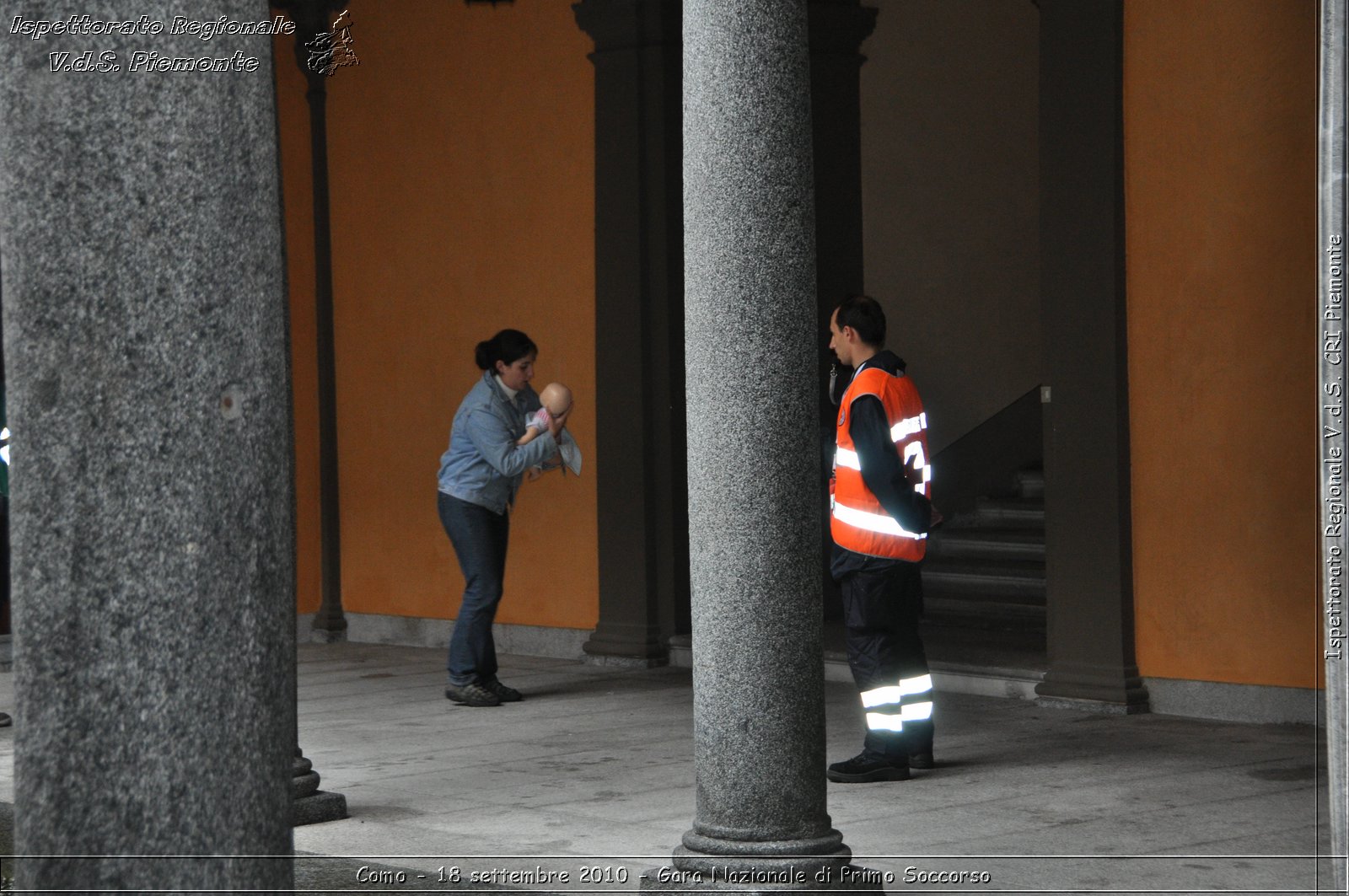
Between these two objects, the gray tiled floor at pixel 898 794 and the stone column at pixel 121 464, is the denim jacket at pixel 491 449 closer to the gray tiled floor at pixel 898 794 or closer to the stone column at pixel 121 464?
the gray tiled floor at pixel 898 794

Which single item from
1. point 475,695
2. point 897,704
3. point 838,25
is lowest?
point 475,695

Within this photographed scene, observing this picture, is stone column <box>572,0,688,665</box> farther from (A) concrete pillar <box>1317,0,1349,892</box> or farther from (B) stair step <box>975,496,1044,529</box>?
(A) concrete pillar <box>1317,0,1349,892</box>

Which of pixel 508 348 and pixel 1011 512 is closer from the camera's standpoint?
pixel 508 348

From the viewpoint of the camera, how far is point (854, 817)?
580 cm

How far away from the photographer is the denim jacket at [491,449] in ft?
27.6

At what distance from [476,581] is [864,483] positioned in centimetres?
286

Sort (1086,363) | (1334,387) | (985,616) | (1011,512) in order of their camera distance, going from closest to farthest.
A: (1334,387), (1086,363), (985,616), (1011,512)

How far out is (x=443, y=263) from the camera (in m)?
11.2

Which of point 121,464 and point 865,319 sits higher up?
point 865,319

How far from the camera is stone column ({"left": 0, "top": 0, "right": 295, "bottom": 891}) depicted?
177 centimetres

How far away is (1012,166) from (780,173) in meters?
8.04

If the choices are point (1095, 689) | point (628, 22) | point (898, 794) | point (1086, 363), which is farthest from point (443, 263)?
point (898, 794)

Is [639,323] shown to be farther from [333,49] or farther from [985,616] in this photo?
[333,49]

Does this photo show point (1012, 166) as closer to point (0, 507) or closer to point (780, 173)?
point (0, 507)
